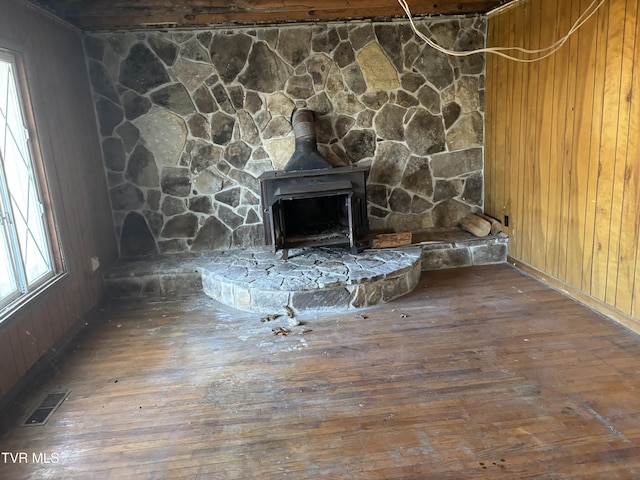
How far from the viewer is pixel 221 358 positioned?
280cm

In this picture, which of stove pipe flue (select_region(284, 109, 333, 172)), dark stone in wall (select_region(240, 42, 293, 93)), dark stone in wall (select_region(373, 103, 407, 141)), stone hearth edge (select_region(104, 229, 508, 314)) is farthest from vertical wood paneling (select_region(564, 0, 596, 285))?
dark stone in wall (select_region(240, 42, 293, 93))

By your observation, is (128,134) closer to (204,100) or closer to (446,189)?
(204,100)

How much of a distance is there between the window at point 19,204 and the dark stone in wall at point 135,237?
121 cm

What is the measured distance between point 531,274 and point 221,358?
274cm

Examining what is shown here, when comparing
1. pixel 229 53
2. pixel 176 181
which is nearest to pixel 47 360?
pixel 176 181

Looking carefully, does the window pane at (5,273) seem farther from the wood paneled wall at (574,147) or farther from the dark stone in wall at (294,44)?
the wood paneled wall at (574,147)

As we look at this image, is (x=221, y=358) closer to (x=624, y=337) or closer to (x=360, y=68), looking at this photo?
(x=624, y=337)

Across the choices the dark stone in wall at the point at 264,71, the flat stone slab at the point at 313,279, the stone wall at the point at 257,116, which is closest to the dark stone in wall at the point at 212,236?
the stone wall at the point at 257,116

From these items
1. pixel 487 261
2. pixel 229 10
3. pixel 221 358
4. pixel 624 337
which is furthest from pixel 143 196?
pixel 624 337

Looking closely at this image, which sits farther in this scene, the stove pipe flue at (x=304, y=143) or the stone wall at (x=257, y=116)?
the stone wall at (x=257, y=116)

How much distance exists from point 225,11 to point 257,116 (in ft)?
3.05

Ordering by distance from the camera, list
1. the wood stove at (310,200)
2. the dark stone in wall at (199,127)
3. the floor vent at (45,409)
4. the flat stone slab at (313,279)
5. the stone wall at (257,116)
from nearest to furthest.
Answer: the floor vent at (45,409)
the flat stone slab at (313,279)
the wood stove at (310,200)
the stone wall at (257,116)
the dark stone in wall at (199,127)

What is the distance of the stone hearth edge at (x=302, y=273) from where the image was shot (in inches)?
135

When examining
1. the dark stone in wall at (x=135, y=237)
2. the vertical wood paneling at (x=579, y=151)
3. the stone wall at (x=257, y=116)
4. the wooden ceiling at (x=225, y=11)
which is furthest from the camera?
the dark stone in wall at (x=135, y=237)
